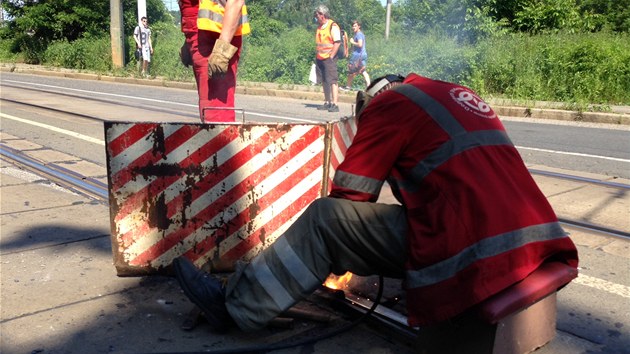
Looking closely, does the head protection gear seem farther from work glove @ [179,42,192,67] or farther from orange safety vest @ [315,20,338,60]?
orange safety vest @ [315,20,338,60]

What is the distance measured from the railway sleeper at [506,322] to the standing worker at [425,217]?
4 cm

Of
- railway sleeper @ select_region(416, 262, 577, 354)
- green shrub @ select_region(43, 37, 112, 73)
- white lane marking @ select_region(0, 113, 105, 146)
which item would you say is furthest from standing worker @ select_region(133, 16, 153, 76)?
railway sleeper @ select_region(416, 262, 577, 354)

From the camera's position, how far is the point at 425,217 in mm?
2408

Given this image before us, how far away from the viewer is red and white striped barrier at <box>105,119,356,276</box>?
10.7ft

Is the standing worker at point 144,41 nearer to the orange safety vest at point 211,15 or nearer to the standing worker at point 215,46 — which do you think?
the standing worker at point 215,46

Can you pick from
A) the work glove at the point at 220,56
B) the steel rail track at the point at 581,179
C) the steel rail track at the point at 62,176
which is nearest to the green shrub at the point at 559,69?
the steel rail track at the point at 581,179

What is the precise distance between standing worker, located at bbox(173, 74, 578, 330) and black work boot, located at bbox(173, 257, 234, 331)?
0.65ft

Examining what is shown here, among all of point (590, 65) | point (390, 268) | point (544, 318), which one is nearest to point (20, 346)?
point (390, 268)

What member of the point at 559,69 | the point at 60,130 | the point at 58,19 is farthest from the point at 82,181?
the point at 58,19

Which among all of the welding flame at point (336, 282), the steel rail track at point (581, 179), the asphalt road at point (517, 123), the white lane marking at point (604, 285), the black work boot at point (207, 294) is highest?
the black work boot at point (207, 294)

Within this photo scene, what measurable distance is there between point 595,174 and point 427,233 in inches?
189

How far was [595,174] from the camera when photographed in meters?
6.56

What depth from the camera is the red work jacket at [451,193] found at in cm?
232

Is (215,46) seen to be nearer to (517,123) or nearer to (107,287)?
(107,287)
